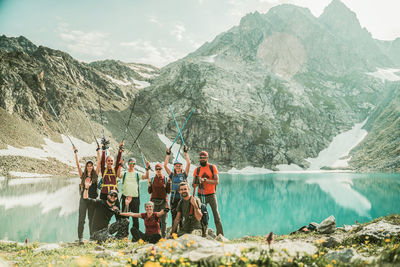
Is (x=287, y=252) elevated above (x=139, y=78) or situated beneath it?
situated beneath

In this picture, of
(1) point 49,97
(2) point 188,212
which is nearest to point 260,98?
(1) point 49,97

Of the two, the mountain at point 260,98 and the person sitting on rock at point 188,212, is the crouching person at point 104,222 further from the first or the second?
the mountain at point 260,98

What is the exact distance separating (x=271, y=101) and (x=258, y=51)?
172ft

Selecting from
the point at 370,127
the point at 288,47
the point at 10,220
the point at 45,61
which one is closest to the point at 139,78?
the point at 45,61

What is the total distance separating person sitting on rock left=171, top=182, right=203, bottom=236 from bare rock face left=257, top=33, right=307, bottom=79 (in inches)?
7045

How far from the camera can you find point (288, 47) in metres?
195

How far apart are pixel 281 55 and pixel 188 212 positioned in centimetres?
19495

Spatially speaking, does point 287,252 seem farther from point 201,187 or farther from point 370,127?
point 370,127

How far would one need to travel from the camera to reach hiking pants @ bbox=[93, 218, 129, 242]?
10.6 metres

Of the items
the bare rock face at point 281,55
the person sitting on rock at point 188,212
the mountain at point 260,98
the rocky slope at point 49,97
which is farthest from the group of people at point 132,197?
the bare rock face at point 281,55

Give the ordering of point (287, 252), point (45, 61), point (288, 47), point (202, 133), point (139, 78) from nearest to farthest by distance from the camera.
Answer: point (287, 252) < point (45, 61) < point (202, 133) < point (139, 78) < point (288, 47)

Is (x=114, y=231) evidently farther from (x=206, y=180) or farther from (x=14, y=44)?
(x=14, y=44)

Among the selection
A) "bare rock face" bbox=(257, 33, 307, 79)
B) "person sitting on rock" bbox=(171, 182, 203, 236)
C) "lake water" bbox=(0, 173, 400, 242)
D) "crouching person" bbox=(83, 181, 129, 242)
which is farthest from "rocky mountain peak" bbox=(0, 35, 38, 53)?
"person sitting on rock" bbox=(171, 182, 203, 236)

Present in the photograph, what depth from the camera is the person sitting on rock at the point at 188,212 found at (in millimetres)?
8062
